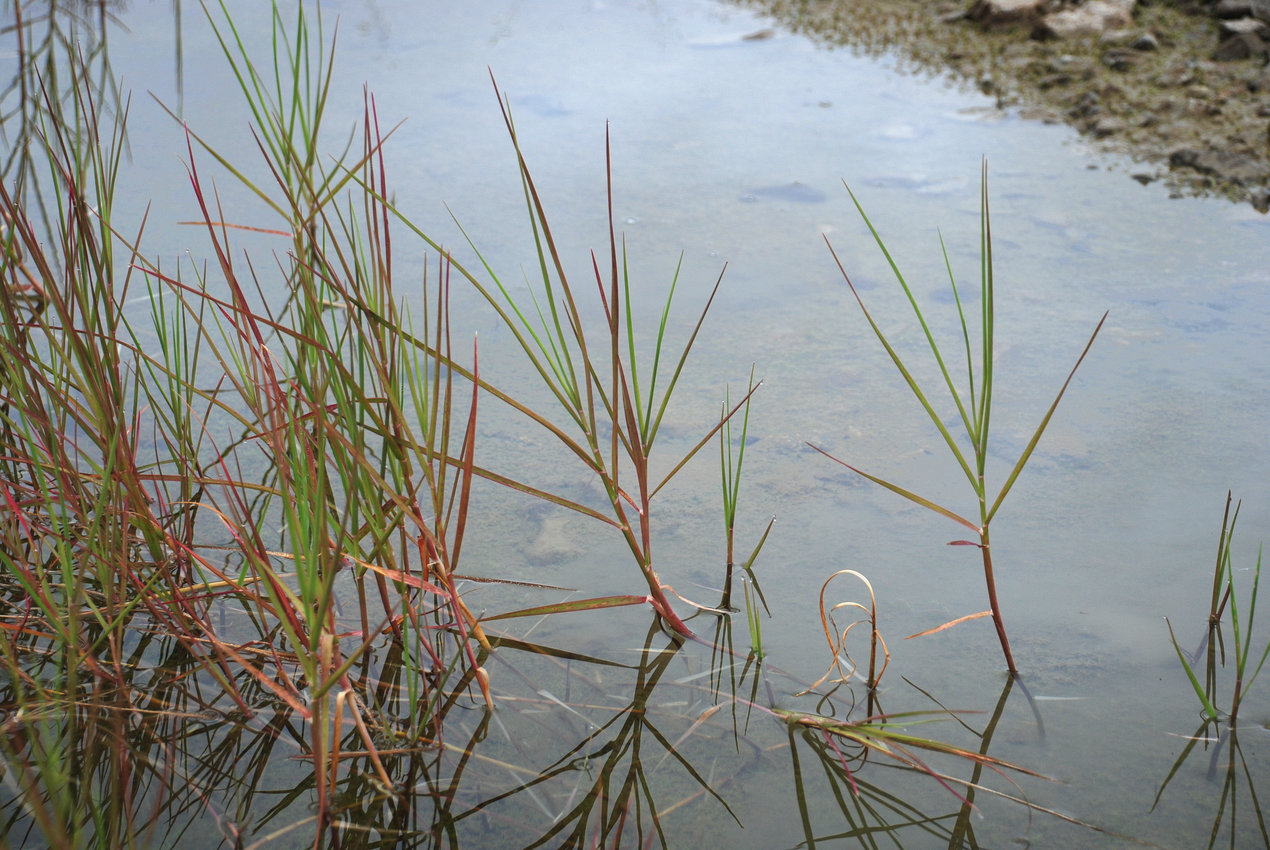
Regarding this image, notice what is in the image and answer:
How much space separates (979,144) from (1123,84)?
2.19 ft

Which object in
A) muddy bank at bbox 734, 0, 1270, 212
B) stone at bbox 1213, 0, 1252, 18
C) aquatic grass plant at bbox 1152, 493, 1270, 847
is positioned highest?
stone at bbox 1213, 0, 1252, 18

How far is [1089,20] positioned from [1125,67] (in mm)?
351

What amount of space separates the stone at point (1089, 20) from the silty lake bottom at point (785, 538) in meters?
0.69

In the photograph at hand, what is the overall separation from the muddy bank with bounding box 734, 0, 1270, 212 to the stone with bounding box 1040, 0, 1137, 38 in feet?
0.03

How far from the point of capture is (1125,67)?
2.87 metres

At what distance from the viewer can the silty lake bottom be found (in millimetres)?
993

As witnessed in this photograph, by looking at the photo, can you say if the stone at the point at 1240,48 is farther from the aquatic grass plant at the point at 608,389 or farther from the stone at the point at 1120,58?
the aquatic grass plant at the point at 608,389

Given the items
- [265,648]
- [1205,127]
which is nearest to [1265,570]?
[265,648]

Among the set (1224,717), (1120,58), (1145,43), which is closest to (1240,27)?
(1145,43)

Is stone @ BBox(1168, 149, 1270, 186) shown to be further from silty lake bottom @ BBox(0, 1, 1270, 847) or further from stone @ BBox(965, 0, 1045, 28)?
stone @ BBox(965, 0, 1045, 28)

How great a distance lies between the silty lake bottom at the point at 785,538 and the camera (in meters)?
0.99

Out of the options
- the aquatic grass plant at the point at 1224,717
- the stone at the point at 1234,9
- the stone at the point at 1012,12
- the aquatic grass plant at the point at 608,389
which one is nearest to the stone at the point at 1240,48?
the stone at the point at 1234,9

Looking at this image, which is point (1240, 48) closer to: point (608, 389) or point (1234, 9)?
point (1234, 9)

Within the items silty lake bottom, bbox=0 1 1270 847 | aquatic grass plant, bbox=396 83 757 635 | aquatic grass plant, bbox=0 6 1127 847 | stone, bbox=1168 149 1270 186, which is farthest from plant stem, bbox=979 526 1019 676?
stone, bbox=1168 149 1270 186
